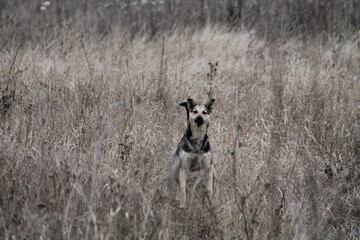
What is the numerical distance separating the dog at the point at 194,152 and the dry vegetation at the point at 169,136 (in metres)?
0.15

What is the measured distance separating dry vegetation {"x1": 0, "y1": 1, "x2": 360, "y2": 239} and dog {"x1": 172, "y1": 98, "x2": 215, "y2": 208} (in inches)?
5.9

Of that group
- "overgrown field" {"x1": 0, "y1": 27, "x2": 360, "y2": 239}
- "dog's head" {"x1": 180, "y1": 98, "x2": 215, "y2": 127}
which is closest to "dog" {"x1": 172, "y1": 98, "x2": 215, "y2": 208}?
"dog's head" {"x1": 180, "y1": 98, "x2": 215, "y2": 127}

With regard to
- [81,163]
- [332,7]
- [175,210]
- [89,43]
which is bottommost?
[175,210]

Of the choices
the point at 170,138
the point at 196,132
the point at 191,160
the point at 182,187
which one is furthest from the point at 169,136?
the point at 182,187

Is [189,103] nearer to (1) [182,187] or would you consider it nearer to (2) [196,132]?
(2) [196,132]

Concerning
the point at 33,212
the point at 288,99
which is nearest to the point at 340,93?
the point at 288,99

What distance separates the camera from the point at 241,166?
4316mm

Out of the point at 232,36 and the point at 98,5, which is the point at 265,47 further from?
the point at 98,5

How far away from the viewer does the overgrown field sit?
3.03 m

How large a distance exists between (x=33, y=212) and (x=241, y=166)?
1925 mm

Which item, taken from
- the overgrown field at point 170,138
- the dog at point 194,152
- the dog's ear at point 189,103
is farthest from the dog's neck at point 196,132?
the overgrown field at point 170,138

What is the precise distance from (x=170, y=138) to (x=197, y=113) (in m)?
0.58

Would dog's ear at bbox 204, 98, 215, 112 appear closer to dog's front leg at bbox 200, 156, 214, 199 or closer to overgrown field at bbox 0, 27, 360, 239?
overgrown field at bbox 0, 27, 360, 239

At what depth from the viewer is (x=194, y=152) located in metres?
4.18
